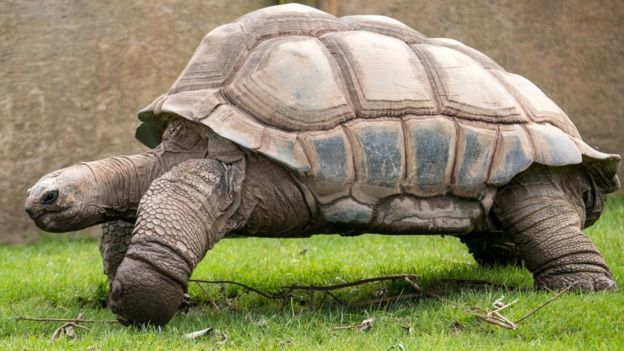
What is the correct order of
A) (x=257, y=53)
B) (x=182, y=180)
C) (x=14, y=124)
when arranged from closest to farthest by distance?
(x=182, y=180), (x=257, y=53), (x=14, y=124)

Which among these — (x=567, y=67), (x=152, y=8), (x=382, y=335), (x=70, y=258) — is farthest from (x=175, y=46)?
(x=382, y=335)

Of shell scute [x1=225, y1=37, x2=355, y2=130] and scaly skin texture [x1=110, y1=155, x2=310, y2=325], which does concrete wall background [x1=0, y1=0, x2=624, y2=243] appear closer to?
shell scute [x1=225, y1=37, x2=355, y2=130]

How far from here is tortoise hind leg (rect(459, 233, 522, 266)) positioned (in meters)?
Answer: 5.82

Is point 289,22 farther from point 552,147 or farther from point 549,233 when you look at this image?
point 549,233

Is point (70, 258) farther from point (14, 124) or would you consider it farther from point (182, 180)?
point (182, 180)

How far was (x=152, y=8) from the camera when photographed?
909 centimetres

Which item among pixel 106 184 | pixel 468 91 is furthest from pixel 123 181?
pixel 468 91

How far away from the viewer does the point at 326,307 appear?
4.86 metres

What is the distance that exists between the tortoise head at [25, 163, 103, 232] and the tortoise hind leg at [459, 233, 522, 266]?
232 centimetres

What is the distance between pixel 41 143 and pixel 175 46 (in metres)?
1.50

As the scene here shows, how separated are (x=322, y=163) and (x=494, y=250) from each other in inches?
73.0

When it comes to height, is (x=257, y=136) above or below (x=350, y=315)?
above

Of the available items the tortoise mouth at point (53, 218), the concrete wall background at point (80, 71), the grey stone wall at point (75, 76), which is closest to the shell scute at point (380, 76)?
the tortoise mouth at point (53, 218)

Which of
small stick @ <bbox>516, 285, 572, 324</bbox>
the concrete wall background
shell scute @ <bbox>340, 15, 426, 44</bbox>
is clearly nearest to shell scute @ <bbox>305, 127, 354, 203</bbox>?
shell scute @ <bbox>340, 15, 426, 44</bbox>
